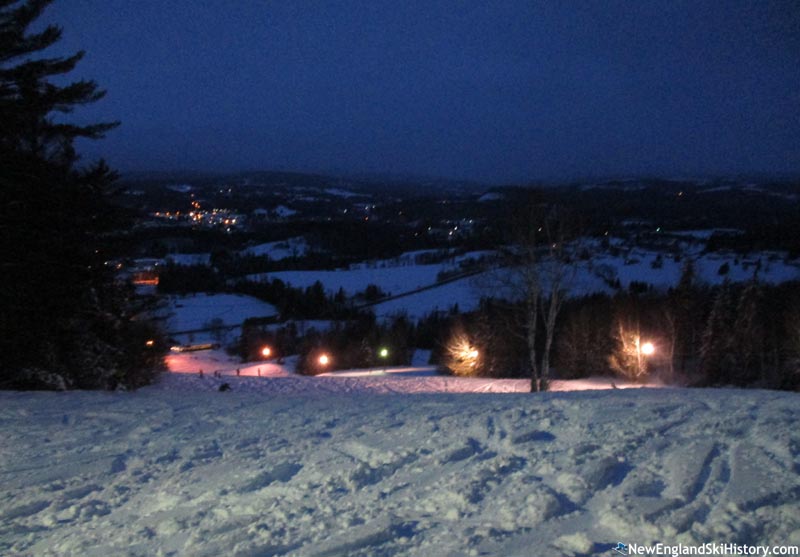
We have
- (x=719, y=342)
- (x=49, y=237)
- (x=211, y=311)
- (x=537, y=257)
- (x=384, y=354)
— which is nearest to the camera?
(x=49, y=237)

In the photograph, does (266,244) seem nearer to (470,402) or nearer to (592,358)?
(592,358)

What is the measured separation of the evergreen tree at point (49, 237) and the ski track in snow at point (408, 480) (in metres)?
4.30

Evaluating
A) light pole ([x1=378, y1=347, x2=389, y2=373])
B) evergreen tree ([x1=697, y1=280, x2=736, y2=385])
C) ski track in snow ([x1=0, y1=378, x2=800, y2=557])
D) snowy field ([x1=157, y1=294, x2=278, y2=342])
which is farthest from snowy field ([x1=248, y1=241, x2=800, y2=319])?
ski track in snow ([x1=0, y1=378, x2=800, y2=557])

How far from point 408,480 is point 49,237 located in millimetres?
9451

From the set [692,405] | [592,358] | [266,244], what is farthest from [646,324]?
[266,244]

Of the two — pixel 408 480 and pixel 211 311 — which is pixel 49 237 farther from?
pixel 211 311

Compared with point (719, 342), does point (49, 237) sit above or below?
above

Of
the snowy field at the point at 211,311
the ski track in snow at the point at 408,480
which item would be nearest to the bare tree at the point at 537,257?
the ski track in snow at the point at 408,480

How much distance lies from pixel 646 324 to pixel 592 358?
4.04 m

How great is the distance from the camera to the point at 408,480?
4148mm

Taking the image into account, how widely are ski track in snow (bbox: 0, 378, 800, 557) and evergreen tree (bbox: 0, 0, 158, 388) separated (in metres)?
4.30

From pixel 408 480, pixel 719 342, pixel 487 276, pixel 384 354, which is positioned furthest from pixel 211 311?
pixel 408 480

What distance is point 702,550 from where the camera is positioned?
300 cm

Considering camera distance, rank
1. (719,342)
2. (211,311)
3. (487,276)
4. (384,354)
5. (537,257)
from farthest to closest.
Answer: (211,311) < (384,354) < (719,342) < (487,276) < (537,257)
